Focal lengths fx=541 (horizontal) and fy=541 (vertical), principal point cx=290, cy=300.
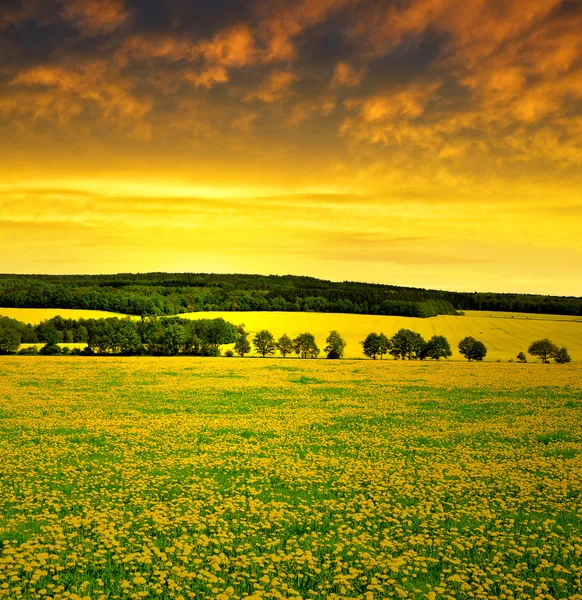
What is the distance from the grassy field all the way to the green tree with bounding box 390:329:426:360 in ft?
188

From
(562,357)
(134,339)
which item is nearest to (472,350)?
(562,357)

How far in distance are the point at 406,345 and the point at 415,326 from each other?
33.6 m

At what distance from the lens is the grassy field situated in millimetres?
10438

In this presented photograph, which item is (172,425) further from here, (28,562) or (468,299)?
(468,299)

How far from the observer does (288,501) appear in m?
15.2

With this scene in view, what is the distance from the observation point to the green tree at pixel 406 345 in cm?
9062

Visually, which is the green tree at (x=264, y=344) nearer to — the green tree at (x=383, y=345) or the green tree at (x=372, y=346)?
the green tree at (x=372, y=346)

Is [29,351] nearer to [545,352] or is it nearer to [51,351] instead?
[51,351]

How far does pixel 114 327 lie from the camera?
91625 mm

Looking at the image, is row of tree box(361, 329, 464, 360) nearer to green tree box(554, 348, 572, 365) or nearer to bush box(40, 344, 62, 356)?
green tree box(554, 348, 572, 365)

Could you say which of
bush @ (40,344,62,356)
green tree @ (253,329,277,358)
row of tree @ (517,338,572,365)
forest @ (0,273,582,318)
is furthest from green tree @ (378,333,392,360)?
forest @ (0,273,582,318)

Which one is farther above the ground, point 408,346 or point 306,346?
point 408,346

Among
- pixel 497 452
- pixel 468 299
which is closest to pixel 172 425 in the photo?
pixel 497 452

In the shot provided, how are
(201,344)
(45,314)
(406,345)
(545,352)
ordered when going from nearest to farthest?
1. (545,352)
2. (406,345)
3. (201,344)
4. (45,314)
